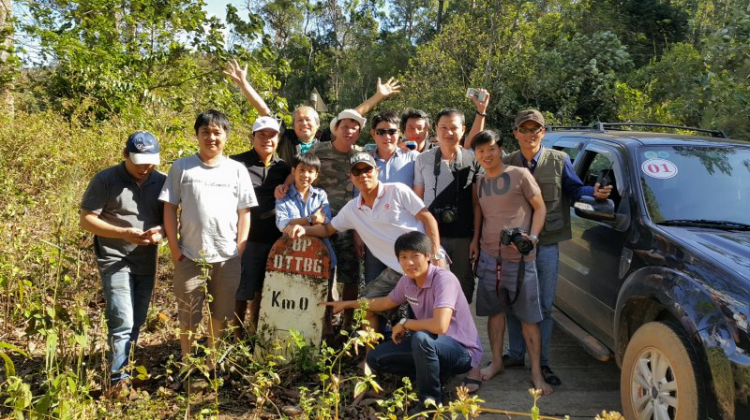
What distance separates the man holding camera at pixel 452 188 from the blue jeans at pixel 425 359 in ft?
2.92

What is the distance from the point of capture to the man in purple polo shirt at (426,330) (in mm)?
3518

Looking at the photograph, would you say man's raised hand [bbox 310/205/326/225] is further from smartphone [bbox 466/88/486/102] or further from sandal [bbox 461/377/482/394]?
smartphone [bbox 466/88/486/102]

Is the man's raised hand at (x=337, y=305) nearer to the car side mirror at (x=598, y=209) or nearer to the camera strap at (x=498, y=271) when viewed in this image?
the camera strap at (x=498, y=271)

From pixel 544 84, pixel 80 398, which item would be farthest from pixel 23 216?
pixel 544 84

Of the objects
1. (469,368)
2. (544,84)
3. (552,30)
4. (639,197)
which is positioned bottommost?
(469,368)

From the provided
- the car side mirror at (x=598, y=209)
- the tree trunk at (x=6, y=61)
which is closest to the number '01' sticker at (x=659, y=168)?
the car side mirror at (x=598, y=209)

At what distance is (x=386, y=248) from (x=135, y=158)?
1796 mm

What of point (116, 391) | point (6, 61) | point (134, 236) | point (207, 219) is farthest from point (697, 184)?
point (6, 61)

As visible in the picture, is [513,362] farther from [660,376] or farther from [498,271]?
[660,376]

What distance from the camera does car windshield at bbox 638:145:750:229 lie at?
3.48 meters

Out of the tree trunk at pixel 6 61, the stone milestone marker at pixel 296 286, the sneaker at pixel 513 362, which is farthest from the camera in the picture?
the tree trunk at pixel 6 61

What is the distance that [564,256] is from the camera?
4695mm

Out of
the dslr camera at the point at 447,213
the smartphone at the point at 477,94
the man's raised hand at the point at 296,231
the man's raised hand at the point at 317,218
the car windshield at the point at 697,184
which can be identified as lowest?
the man's raised hand at the point at 296,231

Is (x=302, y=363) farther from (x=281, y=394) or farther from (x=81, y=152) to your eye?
(x=81, y=152)
